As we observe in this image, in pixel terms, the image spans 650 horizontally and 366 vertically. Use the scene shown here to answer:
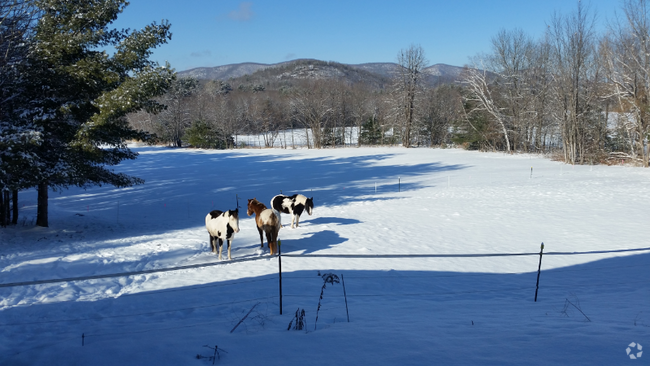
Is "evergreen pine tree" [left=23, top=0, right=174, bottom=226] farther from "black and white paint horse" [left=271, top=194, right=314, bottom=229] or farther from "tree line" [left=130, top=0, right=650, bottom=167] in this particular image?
"tree line" [left=130, top=0, right=650, bottom=167]

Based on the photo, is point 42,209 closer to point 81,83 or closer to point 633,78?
point 81,83

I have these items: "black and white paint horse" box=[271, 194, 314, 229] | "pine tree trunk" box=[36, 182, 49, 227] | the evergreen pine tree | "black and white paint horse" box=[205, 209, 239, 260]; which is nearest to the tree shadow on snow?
"black and white paint horse" box=[205, 209, 239, 260]

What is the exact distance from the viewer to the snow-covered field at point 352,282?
4387 mm

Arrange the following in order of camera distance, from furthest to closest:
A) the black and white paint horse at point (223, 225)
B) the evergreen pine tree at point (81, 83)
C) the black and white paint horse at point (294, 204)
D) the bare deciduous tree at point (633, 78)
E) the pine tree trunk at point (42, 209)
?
the bare deciduous tree at point (633, 78), the black and white paint horse at point (294, 204), the pine tree trunk at point (42, 209), the evergreen pine tree at point (81, 83), the black and white paint horse at point (223, 225)

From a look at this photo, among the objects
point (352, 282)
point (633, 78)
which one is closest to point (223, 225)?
Result: point (352, 282)

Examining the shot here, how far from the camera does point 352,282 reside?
884 centimetres

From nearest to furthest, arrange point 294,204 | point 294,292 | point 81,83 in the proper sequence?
1. point 294,292
2. point 81,83
3. point 294,204

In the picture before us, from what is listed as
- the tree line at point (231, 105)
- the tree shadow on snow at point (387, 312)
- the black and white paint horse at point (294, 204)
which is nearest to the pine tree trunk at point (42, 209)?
the tree line at point (231, 105)

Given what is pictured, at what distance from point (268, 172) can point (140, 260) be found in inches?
908

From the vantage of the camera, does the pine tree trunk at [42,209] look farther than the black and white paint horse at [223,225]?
Yes

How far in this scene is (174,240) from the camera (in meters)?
12.8

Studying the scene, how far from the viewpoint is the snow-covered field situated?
173 inches

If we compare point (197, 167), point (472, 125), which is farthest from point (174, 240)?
point (472, 125)

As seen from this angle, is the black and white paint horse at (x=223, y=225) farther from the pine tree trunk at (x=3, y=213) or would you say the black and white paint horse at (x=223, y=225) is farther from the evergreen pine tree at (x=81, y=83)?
the pine tree trunk at (x=3, y=213)
